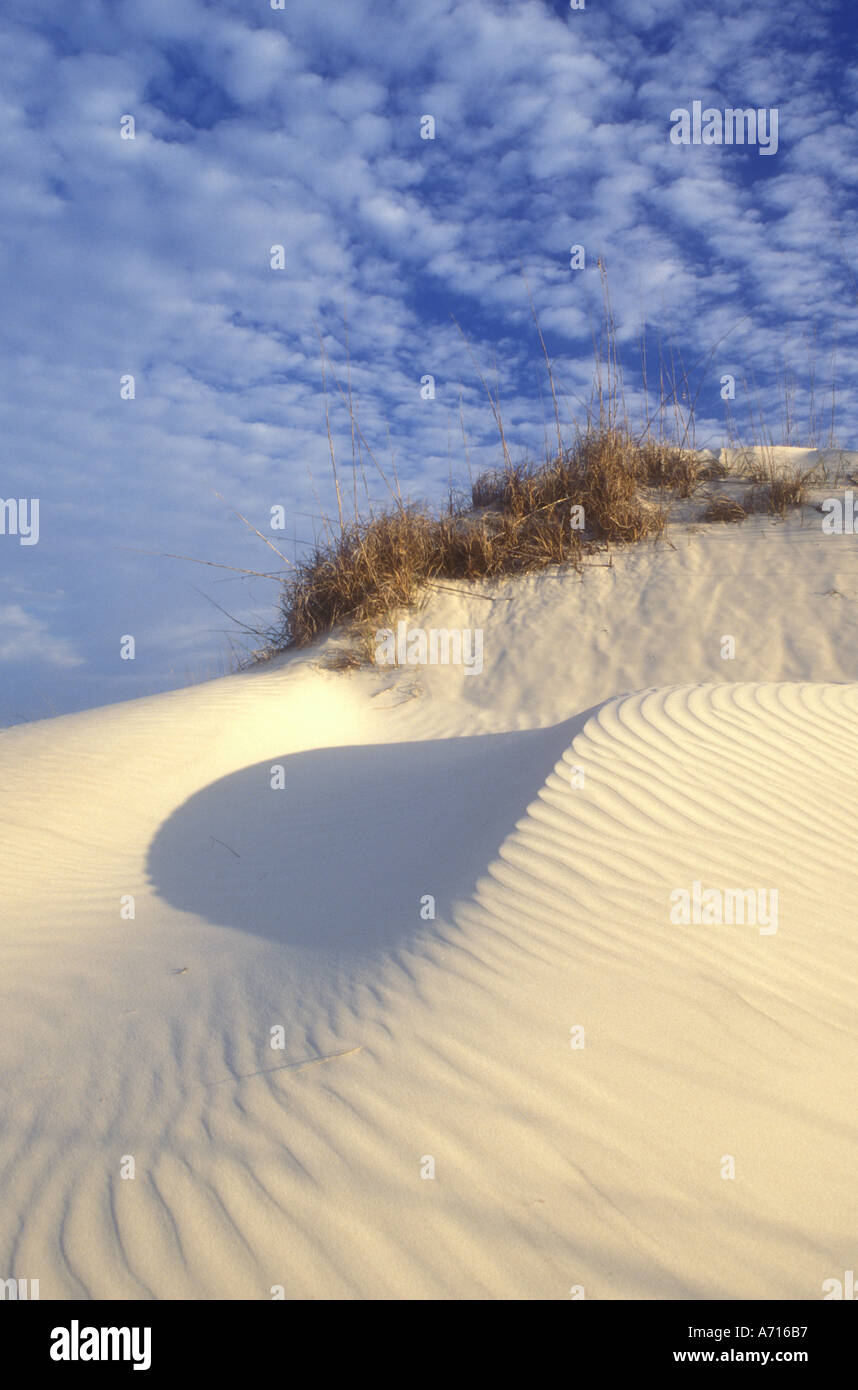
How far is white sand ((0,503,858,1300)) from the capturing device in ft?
6.11

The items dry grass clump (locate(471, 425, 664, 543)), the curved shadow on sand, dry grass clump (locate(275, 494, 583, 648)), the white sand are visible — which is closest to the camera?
the white sand

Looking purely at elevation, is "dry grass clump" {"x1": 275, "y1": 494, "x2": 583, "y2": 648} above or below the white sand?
above

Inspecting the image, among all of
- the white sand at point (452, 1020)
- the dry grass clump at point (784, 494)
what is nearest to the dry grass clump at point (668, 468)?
the dry grass clump at point (784, 494)

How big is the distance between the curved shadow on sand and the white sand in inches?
1.0

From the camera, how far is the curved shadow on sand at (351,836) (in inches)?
136

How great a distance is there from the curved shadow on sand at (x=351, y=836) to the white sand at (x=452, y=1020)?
0.03 metres

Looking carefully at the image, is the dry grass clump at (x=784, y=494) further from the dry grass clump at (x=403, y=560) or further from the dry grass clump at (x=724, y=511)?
the dry grass clump at (x=403, y=560)

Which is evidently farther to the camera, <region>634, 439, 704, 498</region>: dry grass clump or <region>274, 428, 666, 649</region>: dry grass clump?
<region>634, 439, 704, 498</region>: dry grass clump

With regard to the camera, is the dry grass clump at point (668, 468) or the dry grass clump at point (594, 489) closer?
the dry grass clump at point (594, 489)

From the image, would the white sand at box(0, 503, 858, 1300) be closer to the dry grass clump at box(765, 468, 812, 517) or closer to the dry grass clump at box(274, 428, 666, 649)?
the dry grass clump at box(274, 428, 666, 649)

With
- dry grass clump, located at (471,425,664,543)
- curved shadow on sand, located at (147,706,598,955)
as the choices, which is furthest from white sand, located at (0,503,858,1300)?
dry grass clump, located at (471,425,664,543)

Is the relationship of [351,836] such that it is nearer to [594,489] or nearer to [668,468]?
[594,489]
